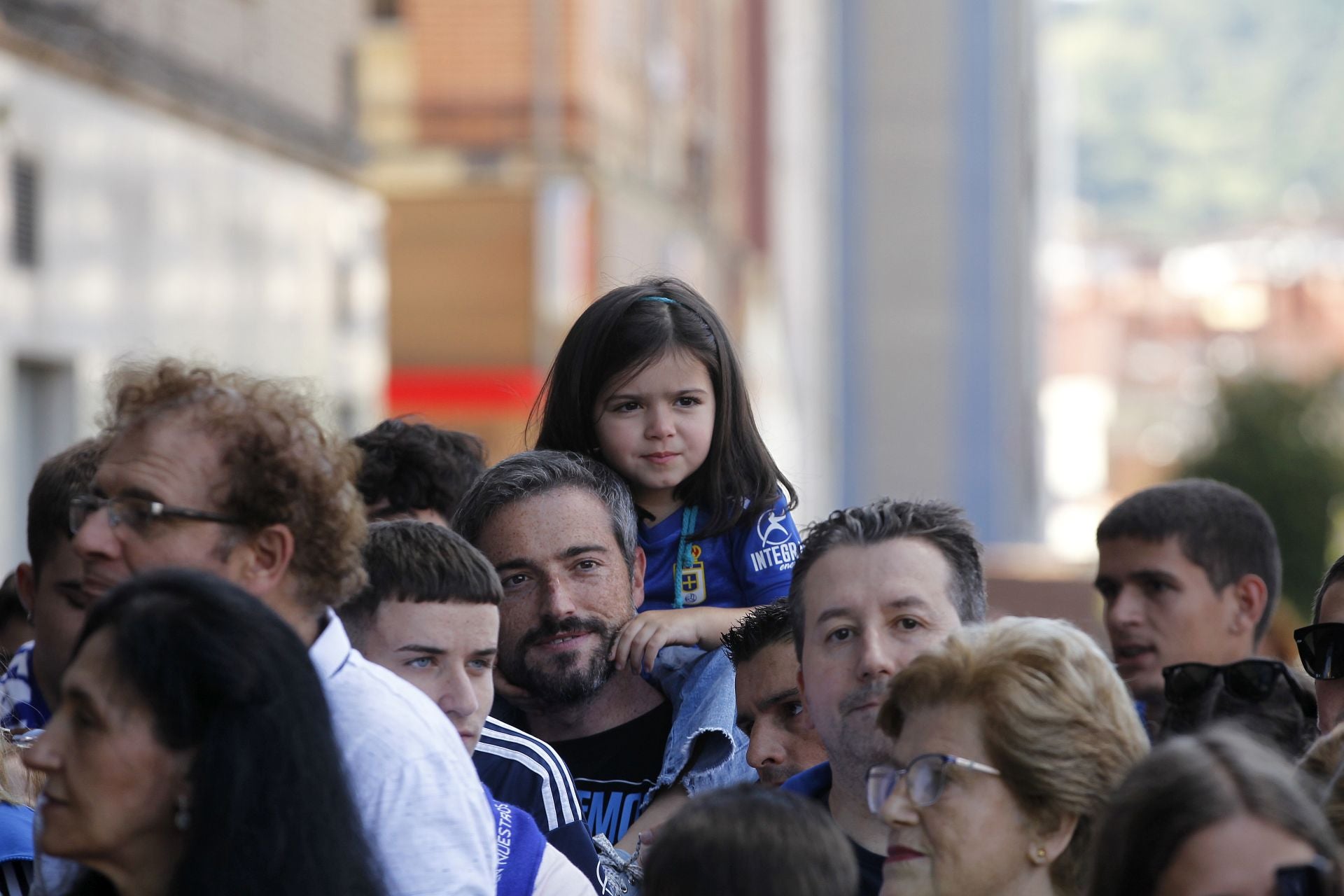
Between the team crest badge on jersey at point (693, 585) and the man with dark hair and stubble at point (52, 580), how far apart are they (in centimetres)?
142

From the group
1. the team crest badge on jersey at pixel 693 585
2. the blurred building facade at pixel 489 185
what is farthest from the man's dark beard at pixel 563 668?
the blurred building facade at pixel 489 185

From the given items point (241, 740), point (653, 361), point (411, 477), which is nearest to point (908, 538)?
point (653, 361)

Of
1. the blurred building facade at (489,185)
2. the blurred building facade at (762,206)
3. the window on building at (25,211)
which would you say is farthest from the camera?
the blurred building facade at (762,206)

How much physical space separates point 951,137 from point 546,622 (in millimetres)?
44823

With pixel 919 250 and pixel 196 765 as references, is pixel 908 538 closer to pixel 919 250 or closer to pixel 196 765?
pixel 196 765

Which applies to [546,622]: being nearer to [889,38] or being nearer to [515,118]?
[515,118]

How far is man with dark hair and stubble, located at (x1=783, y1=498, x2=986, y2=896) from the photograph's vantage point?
11.9 feet

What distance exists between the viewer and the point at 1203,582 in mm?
5660

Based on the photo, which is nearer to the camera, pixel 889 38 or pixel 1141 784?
pixel 1141 784

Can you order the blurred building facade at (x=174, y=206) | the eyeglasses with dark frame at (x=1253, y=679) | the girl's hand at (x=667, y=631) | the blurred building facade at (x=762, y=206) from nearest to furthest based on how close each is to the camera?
the girl's hand at (x=667, y=631), the eyeglasses with dark frame at (x=1253, y=679), the blurred building facade at (x=174, y=206), the blurred building facade at (x=762, y=206)

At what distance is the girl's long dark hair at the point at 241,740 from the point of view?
264 cm

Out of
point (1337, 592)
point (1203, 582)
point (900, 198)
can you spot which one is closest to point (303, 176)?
point (1203, 582)

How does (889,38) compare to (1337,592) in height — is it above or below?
above

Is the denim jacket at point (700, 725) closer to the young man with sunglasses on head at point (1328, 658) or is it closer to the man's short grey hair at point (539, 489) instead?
the man's short grey hair at point (539, 489)
